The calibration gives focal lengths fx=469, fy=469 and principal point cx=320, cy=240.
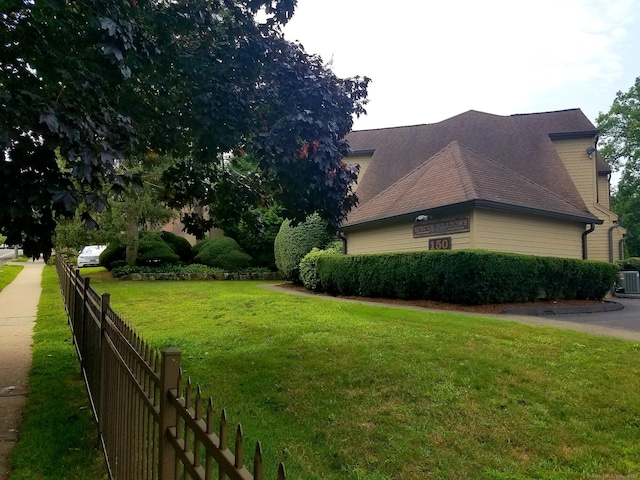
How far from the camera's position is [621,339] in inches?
313

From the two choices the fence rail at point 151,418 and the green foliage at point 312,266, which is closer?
the fence rail at point 151,418

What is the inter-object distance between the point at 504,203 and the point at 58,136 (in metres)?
12.6

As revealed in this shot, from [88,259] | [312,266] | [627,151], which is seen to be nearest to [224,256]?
[312,266]

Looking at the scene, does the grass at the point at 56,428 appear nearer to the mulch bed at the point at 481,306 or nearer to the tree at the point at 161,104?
the tree at the point at 161,104

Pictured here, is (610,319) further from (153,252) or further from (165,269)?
(153,252)

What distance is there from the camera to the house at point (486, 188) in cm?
1416

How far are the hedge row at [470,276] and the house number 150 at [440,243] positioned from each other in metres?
1.56

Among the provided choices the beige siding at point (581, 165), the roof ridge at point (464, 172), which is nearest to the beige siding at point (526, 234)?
the roof ridge at point (464, 172)

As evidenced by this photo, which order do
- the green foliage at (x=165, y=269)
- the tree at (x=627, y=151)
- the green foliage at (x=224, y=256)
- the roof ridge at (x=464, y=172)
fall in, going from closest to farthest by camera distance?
1. the roof ridge at (x=464, y=172)
2. the green foliage at (x=165, y=269)
3. the green foliage at (x=224, y=256)
4. the tree at (x=627, y=151)

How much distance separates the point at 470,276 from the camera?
12.0 metres

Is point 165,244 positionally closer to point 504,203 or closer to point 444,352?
→ point 504,203

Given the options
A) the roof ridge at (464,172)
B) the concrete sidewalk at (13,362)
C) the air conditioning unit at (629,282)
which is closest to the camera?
the concrete sidewalk at (13,362)

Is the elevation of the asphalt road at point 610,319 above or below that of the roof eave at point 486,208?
below

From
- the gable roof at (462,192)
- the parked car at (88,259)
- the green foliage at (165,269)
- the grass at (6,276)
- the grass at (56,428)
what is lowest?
the grass at (56,428)
